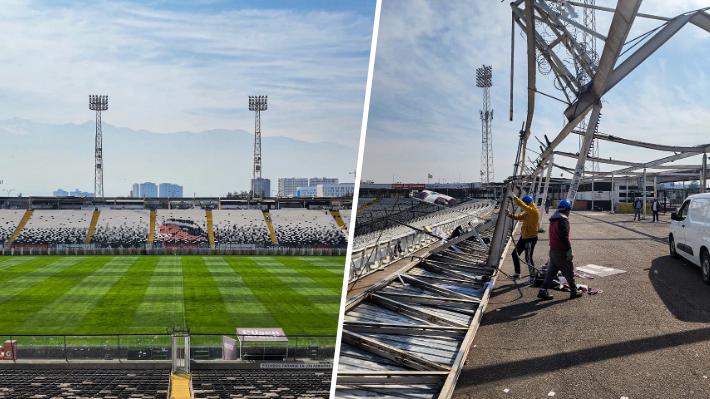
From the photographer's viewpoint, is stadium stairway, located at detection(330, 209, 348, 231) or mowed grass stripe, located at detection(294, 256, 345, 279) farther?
stadium stairway, located at detection(330, 209, 348, 231)

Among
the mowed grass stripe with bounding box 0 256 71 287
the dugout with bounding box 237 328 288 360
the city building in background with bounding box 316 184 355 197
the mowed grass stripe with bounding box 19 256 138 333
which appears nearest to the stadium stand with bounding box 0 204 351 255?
the mowed grass stripe with bounding box 0 256 71 287

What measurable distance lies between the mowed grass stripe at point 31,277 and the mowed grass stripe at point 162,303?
5286 millimetres

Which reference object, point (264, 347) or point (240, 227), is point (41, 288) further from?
point (240, 227)

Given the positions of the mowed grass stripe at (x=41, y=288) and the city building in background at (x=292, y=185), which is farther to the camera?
the city building in background at (x=292, y=185)

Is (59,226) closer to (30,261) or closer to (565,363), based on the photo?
(30,261)

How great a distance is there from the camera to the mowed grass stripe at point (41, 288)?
23.9m

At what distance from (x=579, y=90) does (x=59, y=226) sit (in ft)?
153

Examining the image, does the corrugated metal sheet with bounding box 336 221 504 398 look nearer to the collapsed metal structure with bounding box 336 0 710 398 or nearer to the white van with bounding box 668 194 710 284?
the collapsed metal structure with bounding box 336 0 710 398

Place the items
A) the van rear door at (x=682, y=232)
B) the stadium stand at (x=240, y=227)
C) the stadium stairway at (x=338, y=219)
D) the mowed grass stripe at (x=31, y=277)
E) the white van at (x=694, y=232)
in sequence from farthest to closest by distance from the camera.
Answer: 1. the stadium stairway at (x=338, y=219)
2. the stadium stand at (x=240, y=227)
3. the mowed grass stripe at (x=31, y=277)
4. the van rear door at (x=682, y=232)
5. the white van at (x=694, y=232)

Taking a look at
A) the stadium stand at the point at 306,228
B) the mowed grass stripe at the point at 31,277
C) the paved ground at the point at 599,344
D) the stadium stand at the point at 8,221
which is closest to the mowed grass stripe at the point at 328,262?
the stadium stand at the point at 306,228

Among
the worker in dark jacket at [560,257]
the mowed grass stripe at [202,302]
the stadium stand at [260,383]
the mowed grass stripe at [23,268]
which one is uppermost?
the worker in dark jacket at [560,257]

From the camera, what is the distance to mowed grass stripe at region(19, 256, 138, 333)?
2275 centimetres

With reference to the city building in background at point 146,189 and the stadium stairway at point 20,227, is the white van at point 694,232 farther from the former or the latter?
the city building in background at point 146,189

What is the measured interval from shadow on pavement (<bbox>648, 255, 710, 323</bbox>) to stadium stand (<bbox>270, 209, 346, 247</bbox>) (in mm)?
41202
